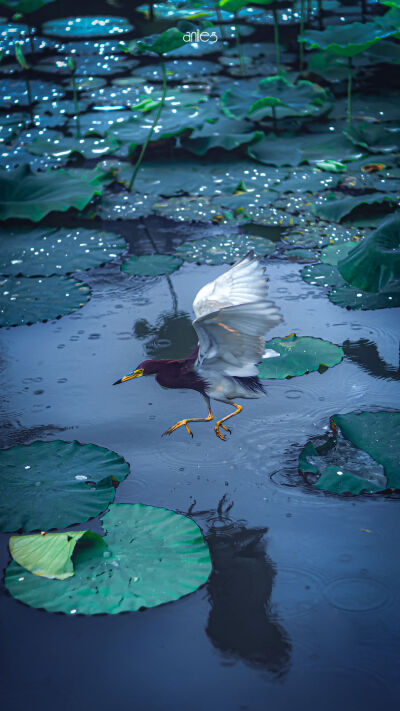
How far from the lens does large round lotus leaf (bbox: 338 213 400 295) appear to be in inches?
120

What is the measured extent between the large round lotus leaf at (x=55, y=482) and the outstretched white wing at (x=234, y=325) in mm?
536

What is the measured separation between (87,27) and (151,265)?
6.12 metres

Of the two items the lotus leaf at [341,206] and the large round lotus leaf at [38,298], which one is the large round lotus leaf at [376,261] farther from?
the large round lotus leaf at [38,298]

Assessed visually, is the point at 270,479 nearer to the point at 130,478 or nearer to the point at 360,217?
the point at 130,478

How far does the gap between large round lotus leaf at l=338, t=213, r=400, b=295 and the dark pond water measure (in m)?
0.34

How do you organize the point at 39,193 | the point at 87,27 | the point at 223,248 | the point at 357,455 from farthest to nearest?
the point at 87,27
the point at 39,193
the point at 223,248
the point at 357,455

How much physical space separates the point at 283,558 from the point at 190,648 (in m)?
0.44

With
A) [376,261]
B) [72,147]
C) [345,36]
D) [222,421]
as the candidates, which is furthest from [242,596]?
[345,36]

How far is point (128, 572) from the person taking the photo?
200 centimetres

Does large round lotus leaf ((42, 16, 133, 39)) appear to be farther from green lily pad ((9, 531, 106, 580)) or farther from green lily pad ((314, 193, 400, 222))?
green lily pad ((9, 531, 106, 580))

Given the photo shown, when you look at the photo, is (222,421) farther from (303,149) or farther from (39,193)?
(303,149)

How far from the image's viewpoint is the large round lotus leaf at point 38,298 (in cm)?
355

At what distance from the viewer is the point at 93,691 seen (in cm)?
175

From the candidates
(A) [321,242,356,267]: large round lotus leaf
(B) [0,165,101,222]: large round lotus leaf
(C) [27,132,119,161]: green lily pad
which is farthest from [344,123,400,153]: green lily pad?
(B) [0,165,101,222]: large round lotus leaf
